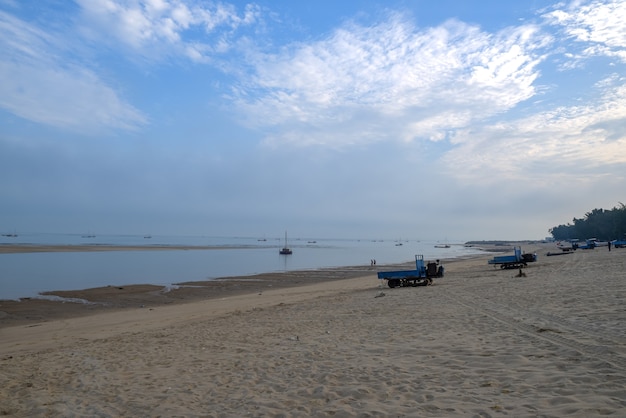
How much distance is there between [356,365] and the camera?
7508 millimetres

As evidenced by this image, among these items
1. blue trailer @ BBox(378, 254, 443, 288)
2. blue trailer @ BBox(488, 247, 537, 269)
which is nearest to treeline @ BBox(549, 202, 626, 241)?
blue trailer @ BBox(488, 247, 537, 269)

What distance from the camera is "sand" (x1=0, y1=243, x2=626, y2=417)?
5516 mm

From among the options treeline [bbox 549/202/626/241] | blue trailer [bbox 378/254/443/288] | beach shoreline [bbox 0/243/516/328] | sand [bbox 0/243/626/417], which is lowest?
beach shoreline [bbox 0/243/516/328]

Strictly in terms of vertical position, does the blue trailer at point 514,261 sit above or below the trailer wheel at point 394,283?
above

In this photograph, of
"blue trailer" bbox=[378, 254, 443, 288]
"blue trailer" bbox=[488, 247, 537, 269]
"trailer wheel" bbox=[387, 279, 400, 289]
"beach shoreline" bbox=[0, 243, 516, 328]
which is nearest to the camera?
"beach shoreline" bbox=[0, 243, 516, 328]

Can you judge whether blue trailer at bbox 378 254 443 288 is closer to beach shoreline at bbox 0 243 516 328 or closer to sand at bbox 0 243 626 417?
sand at bbox 0 243 626 417

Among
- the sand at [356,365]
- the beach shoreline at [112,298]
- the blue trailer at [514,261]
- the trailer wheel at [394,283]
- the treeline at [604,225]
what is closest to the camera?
the sand at [356,365]

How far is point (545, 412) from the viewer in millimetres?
4770

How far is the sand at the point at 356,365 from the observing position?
5.52 meters

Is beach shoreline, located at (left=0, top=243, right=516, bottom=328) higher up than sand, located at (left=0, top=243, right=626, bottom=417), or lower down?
lower down

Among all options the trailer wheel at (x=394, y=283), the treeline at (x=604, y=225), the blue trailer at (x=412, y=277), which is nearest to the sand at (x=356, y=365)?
the blue trailer at (x=412, y=277)

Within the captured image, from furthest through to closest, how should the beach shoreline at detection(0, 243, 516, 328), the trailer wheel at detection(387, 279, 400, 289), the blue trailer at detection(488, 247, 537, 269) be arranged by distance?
1. the blue trailer at detection(488, 247, 537, 269)
2. the trailer wheel at detection(387, 279, 400, 289)
3. the beach shoreline at detection(0, 243, 516, 328)

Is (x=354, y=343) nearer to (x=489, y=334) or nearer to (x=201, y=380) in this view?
(x=489, y=334)

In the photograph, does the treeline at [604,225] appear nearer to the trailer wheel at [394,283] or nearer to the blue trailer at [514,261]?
the blue trailer at [514,261]
